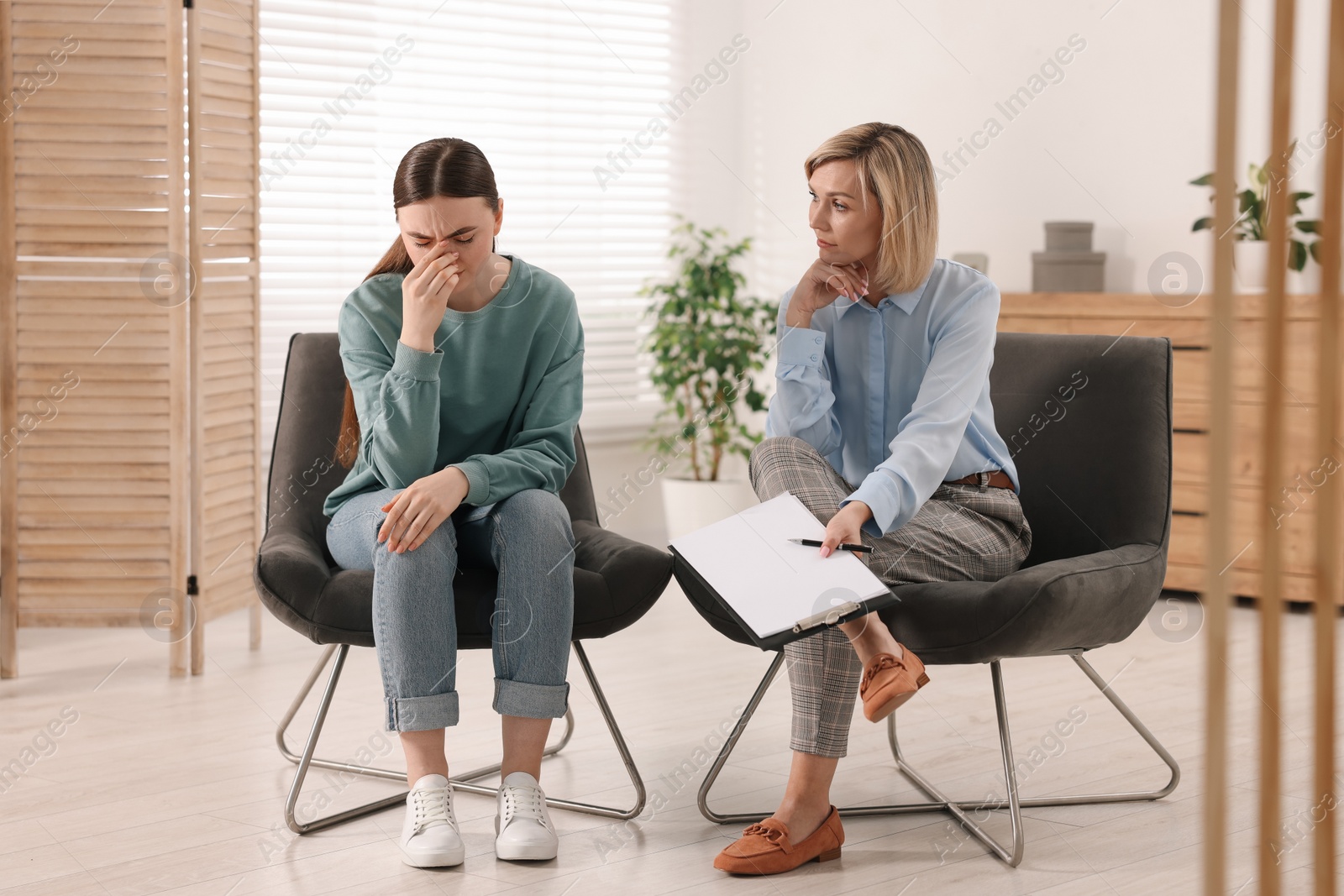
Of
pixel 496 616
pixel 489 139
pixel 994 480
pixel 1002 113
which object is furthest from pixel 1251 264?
pixel 496 616

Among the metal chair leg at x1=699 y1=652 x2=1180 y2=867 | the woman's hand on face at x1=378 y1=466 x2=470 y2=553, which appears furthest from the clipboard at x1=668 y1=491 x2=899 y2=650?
the woman's hand on face at x1=378 y1=466 x2=470 y2=553

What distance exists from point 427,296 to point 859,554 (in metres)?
0.73

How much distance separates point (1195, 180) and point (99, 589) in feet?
10.5

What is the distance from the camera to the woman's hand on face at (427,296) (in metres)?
1.95

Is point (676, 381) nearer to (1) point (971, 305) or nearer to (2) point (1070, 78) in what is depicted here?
(2) point (1070, 78)

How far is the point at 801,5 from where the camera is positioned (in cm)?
476

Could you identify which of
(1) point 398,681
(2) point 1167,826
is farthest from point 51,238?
(2) point 1167,826

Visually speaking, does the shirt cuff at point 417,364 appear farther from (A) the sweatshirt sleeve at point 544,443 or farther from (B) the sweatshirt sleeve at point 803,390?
(B) the sweatshirt sleeve at point 803,390

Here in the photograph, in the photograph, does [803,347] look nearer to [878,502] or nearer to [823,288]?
[823,288]

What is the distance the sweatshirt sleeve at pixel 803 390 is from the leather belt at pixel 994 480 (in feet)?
0.70

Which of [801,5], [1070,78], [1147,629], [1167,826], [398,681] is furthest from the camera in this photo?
[801,5]

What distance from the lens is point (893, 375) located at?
2.11 metres

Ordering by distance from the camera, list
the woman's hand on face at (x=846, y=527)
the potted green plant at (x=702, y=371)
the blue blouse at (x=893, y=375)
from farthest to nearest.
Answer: the potted green plant at (x=702, y=371)
the blue blouse at (x=893, y=375)
the woman's hand on face at (x=846, y=527)

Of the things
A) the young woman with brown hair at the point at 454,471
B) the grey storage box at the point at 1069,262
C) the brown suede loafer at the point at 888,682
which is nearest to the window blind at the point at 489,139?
the grey storage box at the point at 1069,262
